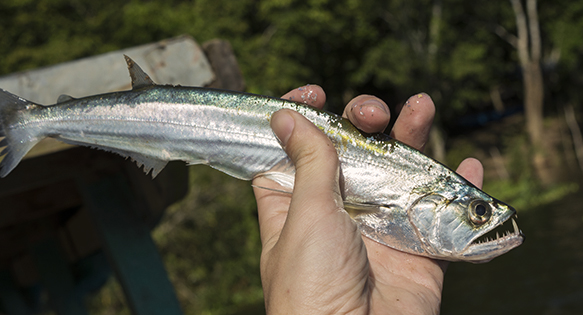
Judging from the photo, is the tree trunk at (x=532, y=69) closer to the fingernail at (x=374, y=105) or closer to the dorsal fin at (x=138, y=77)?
the fingernail at (x=374, y=105)

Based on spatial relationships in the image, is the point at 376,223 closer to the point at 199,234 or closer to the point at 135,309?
the point at 135,309

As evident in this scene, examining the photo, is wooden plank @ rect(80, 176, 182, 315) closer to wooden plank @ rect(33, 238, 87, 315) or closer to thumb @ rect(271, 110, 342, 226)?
thumb @ rect(271, 110, 342, 226)

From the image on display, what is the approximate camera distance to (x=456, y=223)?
2416 mm

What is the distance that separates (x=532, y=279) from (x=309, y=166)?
50.3 ft

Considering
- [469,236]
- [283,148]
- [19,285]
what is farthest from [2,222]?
[19,285]

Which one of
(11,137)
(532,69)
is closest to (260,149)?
(11,137)

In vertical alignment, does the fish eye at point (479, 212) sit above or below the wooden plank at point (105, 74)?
below

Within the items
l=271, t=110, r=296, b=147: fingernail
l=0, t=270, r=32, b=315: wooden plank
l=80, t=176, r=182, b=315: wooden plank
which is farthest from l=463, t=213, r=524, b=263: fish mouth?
l=0, t=270, r=32, b=315: wooden plank

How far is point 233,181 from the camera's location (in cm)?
1898

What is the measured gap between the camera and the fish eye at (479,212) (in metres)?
2.41

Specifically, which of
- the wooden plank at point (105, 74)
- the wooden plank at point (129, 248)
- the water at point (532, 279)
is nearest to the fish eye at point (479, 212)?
the wooden plank at point (105, 74)

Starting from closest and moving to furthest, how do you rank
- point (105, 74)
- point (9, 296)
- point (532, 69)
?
point (105, 74) < point (9, 296) < point (532, 69)

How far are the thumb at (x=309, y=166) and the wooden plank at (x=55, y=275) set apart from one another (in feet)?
16.9

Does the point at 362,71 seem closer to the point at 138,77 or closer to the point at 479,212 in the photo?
the point at 479,212
